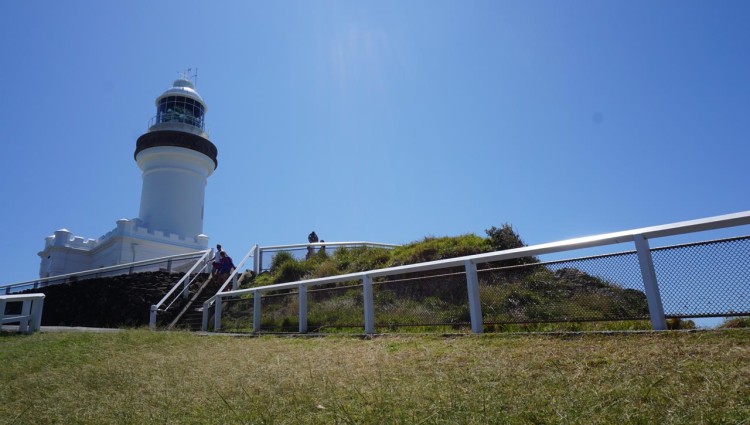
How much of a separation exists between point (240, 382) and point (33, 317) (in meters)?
9.19

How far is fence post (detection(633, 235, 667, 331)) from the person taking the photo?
4.98 metres

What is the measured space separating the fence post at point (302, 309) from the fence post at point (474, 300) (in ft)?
13.3

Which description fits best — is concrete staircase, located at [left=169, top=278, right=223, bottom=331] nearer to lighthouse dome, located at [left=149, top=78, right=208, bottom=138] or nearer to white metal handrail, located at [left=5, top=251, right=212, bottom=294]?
white metal handrail, located at [left=5, top=251, right=212, bottom=294]

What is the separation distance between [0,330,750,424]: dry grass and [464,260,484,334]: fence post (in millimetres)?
488

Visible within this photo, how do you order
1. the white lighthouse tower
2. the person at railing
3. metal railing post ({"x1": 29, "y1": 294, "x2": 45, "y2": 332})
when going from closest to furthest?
1. metal railing post ({"x1": 29, "y1": 294, "x2": 45, "y2": 332})
2. the person at railing
3. the white lighthouse tower

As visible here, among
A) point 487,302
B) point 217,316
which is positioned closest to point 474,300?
point 487,302

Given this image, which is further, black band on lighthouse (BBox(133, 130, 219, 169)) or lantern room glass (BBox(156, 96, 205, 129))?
lantern room glass (BBox(156, 96, 205, 129))

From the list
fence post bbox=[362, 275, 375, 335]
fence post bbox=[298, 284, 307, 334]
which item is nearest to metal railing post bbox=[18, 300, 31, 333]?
fence post bbox=[298, 284, 307, 334]

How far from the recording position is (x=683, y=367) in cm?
348

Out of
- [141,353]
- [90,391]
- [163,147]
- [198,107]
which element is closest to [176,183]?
[163,147]

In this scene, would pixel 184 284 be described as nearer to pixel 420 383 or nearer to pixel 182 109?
pixel 420 383

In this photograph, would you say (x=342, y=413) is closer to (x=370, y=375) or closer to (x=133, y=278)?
(x=370, y=375)

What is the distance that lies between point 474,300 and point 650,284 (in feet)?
7.26

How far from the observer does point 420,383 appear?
391cm
